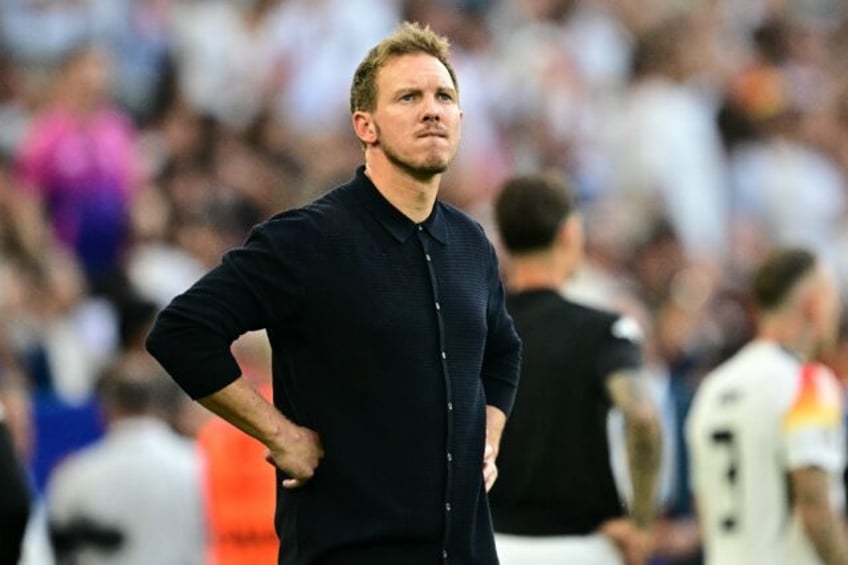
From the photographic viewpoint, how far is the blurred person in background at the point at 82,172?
1261cm

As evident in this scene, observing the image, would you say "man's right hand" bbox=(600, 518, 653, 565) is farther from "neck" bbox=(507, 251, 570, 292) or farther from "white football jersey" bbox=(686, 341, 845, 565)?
"neck" bbox=(507, 251, 570, 292)

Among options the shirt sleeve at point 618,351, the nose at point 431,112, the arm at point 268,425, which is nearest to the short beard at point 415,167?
the nose at point 431,112

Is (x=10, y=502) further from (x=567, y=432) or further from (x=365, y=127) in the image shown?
(x=365, y=127)

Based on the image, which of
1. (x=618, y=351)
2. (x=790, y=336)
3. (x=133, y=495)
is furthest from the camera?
(x=133, y=495)

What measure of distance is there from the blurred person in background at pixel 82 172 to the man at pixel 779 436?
5.58m

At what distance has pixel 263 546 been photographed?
8.82m

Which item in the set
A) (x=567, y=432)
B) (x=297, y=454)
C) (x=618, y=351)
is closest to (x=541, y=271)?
(x=618, y=351)

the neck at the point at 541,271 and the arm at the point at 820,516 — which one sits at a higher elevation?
the neck at the point at 541,271

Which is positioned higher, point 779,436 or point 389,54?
point 389,54

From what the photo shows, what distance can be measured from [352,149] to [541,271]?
6.47 meters

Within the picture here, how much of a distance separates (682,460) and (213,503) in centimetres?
354

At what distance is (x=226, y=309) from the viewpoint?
518 centimetres

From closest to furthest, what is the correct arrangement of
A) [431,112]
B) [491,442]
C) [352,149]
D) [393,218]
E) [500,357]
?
[431,112]
[393,218]
[491,442]
[500,357]
[352,149]

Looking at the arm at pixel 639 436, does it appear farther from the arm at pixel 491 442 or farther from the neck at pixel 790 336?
the arm at pixel 491 442
